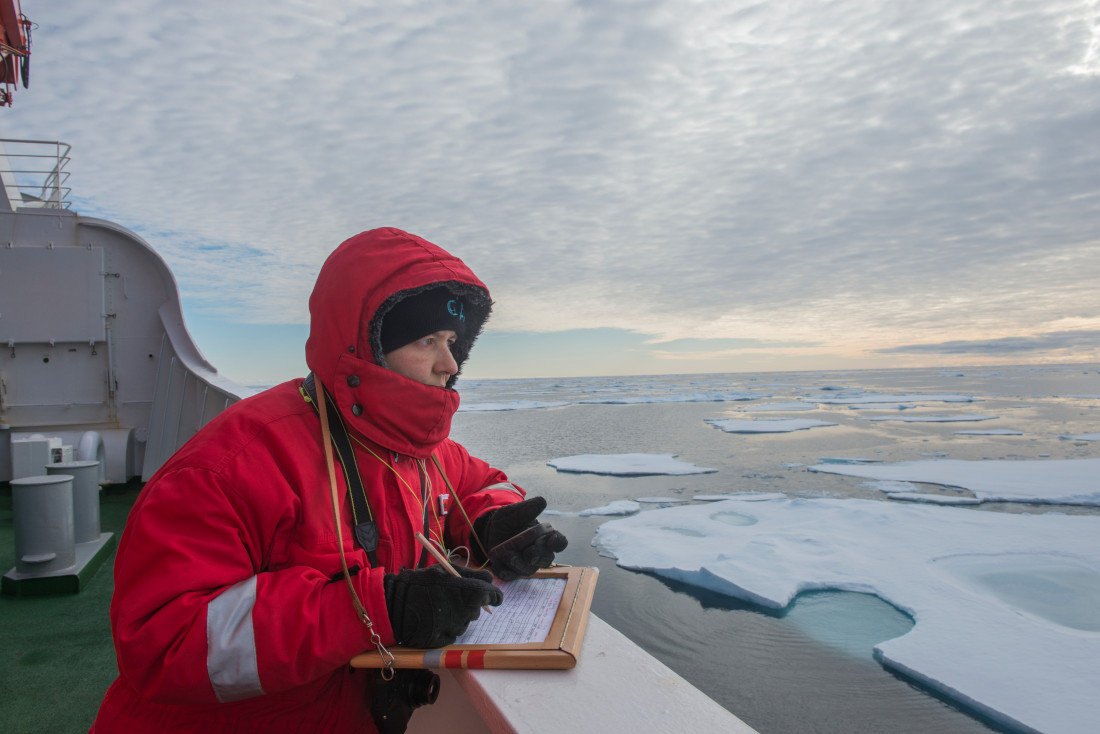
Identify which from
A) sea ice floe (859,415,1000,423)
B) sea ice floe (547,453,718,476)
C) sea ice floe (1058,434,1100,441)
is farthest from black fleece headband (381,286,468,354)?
sea ice floe (859,415,1000,423)

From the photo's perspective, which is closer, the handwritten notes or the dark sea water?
the handwritten notes

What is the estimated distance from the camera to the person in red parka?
84 cm

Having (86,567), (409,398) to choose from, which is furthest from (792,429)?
(409,398)

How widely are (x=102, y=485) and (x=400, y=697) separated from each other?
215 inches

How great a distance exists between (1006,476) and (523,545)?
8074 millimetres

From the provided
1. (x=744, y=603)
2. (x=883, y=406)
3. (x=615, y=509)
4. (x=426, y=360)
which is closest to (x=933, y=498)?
(x=615, y=509)

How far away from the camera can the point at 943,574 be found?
158 inches

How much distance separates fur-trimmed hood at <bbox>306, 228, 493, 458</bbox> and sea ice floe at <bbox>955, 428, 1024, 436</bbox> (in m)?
13.4

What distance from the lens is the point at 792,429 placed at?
1298cm

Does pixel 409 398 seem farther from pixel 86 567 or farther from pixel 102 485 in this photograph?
pixel 102 485

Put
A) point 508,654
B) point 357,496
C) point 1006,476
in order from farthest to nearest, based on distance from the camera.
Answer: point 1006,476
point 357,496
point 508,654

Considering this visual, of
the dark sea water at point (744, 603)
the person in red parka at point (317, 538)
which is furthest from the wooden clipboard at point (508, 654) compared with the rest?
the dark sea water at point (744, 603)

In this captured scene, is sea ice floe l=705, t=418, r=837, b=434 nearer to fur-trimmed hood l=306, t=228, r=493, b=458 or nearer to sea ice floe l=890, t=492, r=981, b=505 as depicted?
sea ice floe l=890, t=492, r=981, b=505

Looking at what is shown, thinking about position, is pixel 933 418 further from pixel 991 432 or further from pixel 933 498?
pixel 933 498
